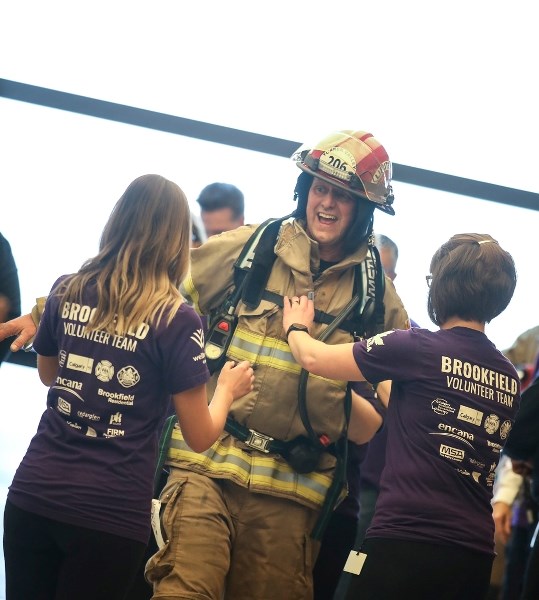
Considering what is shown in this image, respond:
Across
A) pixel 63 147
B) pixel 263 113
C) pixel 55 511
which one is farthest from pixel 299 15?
pixel 55 511

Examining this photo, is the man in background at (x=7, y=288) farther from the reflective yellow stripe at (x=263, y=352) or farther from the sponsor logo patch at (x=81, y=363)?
the sponsor logo patch at (x=81, y=363)

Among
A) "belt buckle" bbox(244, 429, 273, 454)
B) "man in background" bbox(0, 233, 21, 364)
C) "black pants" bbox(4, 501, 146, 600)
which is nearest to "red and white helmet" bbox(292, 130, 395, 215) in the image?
"belt buckle" bbox(244, 429, 273, 454)

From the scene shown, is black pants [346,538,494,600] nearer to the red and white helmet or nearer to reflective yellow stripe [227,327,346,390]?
reflective yellow stripe [227,327,346,390]

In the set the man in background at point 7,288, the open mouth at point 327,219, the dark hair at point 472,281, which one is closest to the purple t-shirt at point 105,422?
the dark hair at point 472,281

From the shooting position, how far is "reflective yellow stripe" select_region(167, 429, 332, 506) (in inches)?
120

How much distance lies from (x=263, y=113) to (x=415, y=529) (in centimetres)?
314

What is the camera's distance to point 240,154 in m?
5.30

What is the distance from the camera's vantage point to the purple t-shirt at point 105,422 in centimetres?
238

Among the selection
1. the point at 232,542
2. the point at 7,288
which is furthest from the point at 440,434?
the point at 7,288

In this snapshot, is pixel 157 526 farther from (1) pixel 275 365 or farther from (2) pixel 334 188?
(2) pixel 334 188

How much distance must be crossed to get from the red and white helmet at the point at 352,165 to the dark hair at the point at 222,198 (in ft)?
4.41

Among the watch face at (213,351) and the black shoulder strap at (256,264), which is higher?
the black shoulder strap at (256,264)

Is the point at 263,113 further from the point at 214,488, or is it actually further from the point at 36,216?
the point at 214,488

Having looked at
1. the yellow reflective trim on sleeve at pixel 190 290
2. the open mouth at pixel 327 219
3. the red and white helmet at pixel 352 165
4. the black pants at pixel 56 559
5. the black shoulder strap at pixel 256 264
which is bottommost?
the black pants at pixel 56 559
